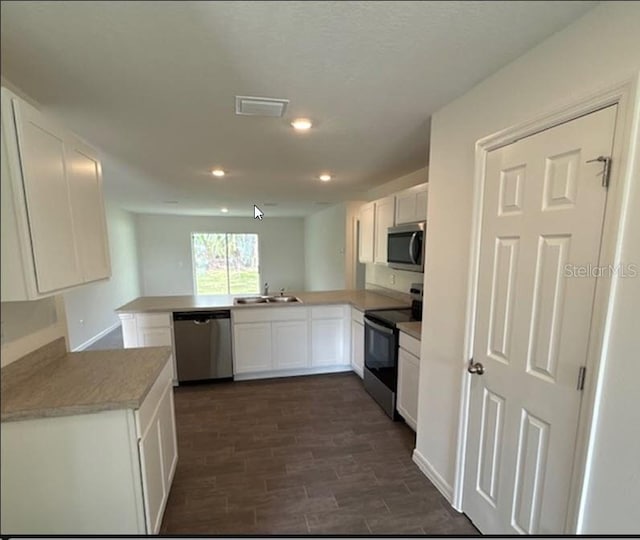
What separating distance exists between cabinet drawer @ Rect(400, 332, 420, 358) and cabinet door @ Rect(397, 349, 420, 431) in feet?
0.12

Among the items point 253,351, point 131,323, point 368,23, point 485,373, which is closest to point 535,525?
point 485,373

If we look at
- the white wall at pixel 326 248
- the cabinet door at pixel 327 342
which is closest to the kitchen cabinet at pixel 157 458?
the cabinet door at pixel 327 342

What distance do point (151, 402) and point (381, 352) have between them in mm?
1873

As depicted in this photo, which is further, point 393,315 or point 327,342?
point 327,342

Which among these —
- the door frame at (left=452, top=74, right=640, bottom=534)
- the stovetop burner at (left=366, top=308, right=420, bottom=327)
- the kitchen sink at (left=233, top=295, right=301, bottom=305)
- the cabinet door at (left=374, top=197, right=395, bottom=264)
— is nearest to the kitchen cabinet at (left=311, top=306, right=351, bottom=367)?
the kitchen sink at (left=233, top=295, right=301, bottom=305)

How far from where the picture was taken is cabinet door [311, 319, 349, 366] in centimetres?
342

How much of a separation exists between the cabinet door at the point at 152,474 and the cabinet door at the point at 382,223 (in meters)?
2.33

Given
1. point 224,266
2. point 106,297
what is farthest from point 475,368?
point 106,297

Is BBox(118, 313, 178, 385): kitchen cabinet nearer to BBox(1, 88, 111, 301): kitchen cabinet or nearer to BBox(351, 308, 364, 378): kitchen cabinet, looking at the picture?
BBox(1, 88, 111, 301): kitchen cabinet

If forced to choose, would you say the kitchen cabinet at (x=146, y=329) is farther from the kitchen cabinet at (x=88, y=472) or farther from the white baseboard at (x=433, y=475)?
the white baseboard at (x=433, y=475)

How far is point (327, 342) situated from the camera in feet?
11.3

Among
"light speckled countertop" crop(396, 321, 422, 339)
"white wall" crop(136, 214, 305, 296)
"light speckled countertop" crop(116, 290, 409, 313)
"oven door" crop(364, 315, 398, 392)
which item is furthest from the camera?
"white wall" crop(136, 214, 305, 296)

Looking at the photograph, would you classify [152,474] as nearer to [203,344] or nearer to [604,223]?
[203,344]

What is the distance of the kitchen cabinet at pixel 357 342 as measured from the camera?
3196 millimetres
